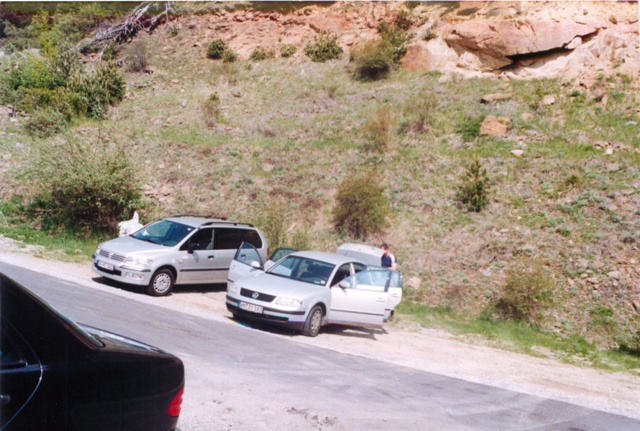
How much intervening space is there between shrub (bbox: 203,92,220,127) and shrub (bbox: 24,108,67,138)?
7009mm

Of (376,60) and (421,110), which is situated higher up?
(376,60)

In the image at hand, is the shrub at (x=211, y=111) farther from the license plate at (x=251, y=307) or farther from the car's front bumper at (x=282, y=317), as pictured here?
the car's front bumper at (x=282, y=317)

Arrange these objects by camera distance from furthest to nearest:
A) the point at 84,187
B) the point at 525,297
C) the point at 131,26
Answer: the point at 131,26, the point at 84,187, the point at 525,297

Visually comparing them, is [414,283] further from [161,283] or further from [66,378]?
[66,378]

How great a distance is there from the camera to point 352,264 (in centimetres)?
1227

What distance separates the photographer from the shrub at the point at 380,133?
23438 mm

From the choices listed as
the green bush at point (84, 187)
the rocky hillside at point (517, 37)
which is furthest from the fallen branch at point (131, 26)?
the green bush at point (84, 187)

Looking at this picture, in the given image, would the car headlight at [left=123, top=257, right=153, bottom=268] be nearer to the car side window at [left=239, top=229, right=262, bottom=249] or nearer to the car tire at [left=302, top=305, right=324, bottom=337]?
the car side window at [left=239, top=229, right=262, bottom=249]

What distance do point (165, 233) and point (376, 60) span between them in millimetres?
20941

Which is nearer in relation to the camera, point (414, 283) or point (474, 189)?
point (414, 283)

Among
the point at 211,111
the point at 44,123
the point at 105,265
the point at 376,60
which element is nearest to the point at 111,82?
the point at 44,123

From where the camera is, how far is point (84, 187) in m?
18.2

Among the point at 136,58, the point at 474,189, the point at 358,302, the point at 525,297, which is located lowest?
the point at 525,297

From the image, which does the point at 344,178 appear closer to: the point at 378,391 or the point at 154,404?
the point at 378,391
